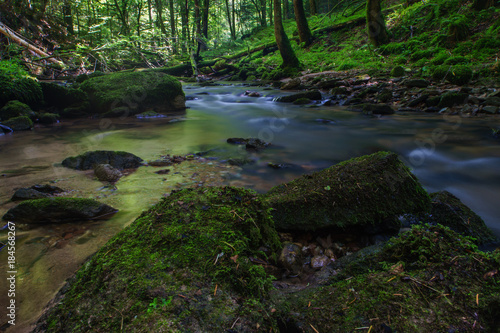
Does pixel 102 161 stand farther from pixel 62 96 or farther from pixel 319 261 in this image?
pixel 62 96

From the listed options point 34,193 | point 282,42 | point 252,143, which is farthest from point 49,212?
point 282,42

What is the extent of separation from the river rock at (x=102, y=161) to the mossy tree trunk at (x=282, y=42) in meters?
15.1

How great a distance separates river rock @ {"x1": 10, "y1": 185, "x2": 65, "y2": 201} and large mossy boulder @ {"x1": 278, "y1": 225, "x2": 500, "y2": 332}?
3424mm

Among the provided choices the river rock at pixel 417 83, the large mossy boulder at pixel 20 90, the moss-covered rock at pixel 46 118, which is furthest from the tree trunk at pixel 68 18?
the river rock at pixel 417 83

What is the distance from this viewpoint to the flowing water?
2.50m

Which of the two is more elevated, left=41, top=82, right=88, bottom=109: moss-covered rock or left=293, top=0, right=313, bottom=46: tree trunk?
left=293, top=0, right=313, bottom=46: tree trunk

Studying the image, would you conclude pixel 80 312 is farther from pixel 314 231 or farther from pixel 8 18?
pixel 8 18

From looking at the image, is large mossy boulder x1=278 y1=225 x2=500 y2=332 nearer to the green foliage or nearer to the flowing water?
the flowing water

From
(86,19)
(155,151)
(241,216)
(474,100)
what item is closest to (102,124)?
(155,151)

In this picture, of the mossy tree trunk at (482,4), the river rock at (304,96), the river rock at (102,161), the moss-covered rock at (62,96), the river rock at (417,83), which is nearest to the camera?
the river rock at (102,161)

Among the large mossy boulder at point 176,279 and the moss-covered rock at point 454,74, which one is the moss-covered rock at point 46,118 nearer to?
the large mossy boulder at point 176,279

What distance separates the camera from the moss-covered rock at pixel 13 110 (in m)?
8.73

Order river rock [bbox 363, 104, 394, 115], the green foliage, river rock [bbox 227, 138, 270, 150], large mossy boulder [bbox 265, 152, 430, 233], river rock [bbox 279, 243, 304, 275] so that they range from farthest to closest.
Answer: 1. the green foliage
2. river rock [bbox 363, 104, 394, 115]
3. river rock [bbox 227, 138, 270, 150]
4. large mossy boulder [bbox 265, 152, 430, 233]
5. river rock [bbox 279, 243, 304, 275]

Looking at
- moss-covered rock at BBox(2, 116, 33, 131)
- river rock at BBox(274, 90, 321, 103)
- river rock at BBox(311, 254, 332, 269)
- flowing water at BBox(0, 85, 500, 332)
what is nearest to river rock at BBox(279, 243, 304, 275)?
river rock at BBox(311, 254, 332, 269)
